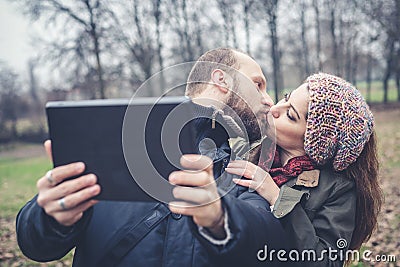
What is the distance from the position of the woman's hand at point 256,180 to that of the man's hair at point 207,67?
0.45m

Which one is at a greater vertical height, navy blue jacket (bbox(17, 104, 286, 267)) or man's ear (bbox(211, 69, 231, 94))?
man's ear (bbox(211, 69, 231, 94))

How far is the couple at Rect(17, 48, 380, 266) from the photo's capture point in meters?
1.11

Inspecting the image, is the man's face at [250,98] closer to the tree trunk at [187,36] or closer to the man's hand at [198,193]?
the man's hand at [198,193]

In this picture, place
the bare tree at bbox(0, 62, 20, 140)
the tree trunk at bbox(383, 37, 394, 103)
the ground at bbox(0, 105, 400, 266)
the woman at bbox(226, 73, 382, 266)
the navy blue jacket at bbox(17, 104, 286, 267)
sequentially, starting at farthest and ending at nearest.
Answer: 1. the bare tree at bbox(0, 62, 20, 140)
2. the tree trunk at bbox(383, 37, 394, 103)
3. the ground at bbox(0, 105, 400, 266)
4. the woman at bbox(226, 73, 382, 266)
5. the navy blue jacket at bbox(17, 104, 286, 267)

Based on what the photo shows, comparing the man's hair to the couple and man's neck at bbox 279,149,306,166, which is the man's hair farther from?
man's neck at bbox 279,149,306,166

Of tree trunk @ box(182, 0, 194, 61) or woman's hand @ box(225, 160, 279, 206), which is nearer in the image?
woman's hand @ box(225, 160, 279, 206)

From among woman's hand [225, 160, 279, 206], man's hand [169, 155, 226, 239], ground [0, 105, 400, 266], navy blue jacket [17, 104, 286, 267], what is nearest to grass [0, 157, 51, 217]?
ground [0, 105, 400, 266]

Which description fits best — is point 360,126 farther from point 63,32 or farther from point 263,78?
point 63,32

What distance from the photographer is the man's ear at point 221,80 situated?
1.78m

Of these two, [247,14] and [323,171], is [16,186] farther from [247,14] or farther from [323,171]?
[247,14]

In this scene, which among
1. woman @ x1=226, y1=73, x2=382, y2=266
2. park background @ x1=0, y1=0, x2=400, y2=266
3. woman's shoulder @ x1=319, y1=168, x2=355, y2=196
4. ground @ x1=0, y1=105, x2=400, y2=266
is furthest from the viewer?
park background @ x1=0, y1=0, x2=400, y2=266

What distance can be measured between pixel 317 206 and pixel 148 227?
2.37 feet

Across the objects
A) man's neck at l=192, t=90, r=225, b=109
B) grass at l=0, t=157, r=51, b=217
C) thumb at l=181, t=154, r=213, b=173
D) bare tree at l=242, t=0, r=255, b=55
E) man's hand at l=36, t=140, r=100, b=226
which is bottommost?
grass at l=0, t=157, r=51, b=217

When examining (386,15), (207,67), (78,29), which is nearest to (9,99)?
(78,29)
